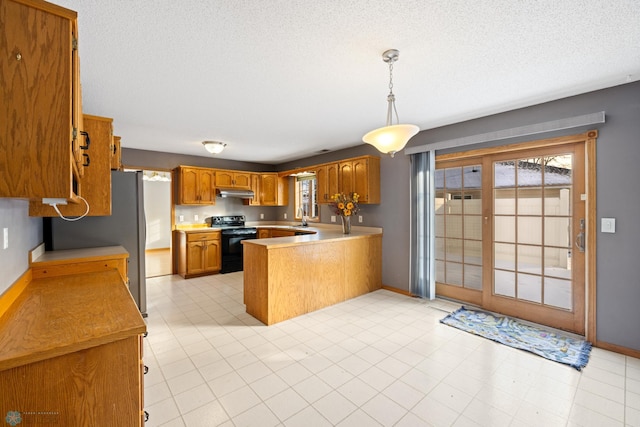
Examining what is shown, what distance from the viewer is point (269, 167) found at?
696 cm

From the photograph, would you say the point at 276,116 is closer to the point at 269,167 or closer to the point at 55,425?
the point at 55,425

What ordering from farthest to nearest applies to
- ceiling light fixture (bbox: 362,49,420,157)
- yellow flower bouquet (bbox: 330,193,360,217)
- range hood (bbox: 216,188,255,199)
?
range hood (bbox: 216,188,255,199) < yellow flower bouquet (bbox: 330,193,360,217) < ceiling light fixture (bbox: 362,49,420,157)

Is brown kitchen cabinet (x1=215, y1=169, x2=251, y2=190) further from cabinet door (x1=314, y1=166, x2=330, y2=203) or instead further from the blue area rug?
the blue area rug

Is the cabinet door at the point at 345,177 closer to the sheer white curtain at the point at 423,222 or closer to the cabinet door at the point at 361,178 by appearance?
the cabinet door at the point at 361,178

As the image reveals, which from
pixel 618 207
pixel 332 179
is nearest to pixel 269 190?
pixel 332 179

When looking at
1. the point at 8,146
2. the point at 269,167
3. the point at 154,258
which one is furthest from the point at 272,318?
the point at 154,258

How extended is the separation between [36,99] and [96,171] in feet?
6.29

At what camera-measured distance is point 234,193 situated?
229 inches

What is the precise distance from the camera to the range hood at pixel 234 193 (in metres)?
5.69

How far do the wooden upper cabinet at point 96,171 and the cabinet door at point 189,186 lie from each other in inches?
107

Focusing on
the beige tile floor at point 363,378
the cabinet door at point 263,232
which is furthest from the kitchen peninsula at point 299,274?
the cabinet door at point 263,232

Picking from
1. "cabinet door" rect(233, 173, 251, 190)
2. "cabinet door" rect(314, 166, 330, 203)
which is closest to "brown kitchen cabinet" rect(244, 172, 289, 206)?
"cabinet door" rect(233, 173, 251, 190)

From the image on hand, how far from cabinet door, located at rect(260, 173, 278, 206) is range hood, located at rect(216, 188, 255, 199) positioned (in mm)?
349

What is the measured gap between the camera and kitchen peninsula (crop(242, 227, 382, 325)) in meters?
3.16
